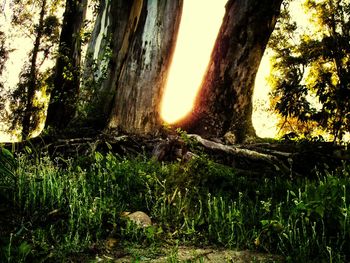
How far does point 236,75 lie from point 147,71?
190 cm

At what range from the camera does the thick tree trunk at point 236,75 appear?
8.18 meters

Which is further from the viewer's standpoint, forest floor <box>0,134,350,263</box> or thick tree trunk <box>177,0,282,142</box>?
thick tree trunk <box>177,0,282,142</box>

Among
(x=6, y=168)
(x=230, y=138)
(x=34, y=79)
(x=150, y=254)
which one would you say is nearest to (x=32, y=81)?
(x=34, y=79)

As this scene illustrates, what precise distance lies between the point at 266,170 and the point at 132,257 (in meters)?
3.29

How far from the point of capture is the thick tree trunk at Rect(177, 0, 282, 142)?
818 centimetres

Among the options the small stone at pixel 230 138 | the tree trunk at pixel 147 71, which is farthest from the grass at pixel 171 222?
the small stone at pixel 230 138

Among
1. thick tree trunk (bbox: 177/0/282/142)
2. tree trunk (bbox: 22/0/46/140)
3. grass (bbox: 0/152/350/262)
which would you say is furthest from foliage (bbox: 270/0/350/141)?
tree trunk (bbox: 22/0/46/140)

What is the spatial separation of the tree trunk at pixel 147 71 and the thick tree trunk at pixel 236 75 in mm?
944

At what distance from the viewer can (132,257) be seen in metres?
2.88

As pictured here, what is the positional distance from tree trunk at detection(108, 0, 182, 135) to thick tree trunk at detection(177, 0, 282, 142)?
944mm

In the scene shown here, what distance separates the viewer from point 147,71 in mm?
7695

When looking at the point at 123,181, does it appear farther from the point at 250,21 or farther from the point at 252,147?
the point at 250,21

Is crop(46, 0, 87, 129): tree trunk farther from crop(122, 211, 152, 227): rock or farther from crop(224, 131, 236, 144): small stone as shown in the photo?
crop(122, 211, 152, 227): rock

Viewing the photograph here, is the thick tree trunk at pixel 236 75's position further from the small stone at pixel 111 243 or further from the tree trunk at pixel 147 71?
the small stone at pixel 111 243
